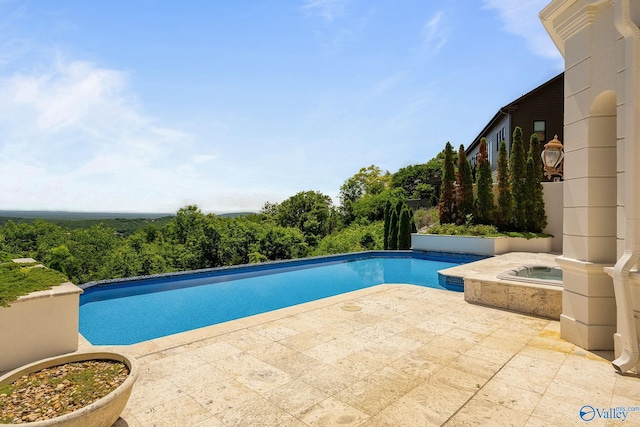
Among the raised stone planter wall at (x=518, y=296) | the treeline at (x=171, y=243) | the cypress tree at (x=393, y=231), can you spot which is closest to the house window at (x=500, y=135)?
the treeline at (x=171, y=243)

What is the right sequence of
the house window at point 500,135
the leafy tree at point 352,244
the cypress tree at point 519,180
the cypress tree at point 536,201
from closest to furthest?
the cypress tree at point 536,201
the cypress tree at point 519,180
the leafy tree at point 352,244
the house window at point 500,135

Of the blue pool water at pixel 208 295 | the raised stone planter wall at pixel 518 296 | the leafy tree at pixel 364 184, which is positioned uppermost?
Result: the leafy tree at pixel 364 184

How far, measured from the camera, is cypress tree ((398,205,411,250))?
55.5ft

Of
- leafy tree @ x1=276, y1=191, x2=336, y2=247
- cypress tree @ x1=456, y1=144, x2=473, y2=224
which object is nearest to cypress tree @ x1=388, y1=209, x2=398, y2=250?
cypress tree @ x1=456, y1=144, x2=473, y2=224

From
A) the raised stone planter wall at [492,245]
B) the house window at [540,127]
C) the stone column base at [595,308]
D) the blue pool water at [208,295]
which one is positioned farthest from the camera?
the house window at [540,127]

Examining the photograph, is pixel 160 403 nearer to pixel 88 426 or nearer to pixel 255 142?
pixel 88 426

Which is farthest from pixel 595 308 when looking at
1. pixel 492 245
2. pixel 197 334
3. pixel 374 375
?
pixel 492 245

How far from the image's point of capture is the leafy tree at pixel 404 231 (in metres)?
16.9

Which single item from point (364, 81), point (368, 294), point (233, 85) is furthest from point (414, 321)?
point (364, 81)

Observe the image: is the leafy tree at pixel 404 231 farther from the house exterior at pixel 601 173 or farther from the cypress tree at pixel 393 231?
the house exterior at pixel 601 173

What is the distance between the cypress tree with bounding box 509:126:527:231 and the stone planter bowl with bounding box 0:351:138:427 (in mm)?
15490

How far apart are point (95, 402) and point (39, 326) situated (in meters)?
2.25

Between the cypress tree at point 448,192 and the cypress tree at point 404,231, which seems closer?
the cypress tree at point 404,231

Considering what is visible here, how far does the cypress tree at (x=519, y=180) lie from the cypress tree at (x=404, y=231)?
4578mm
